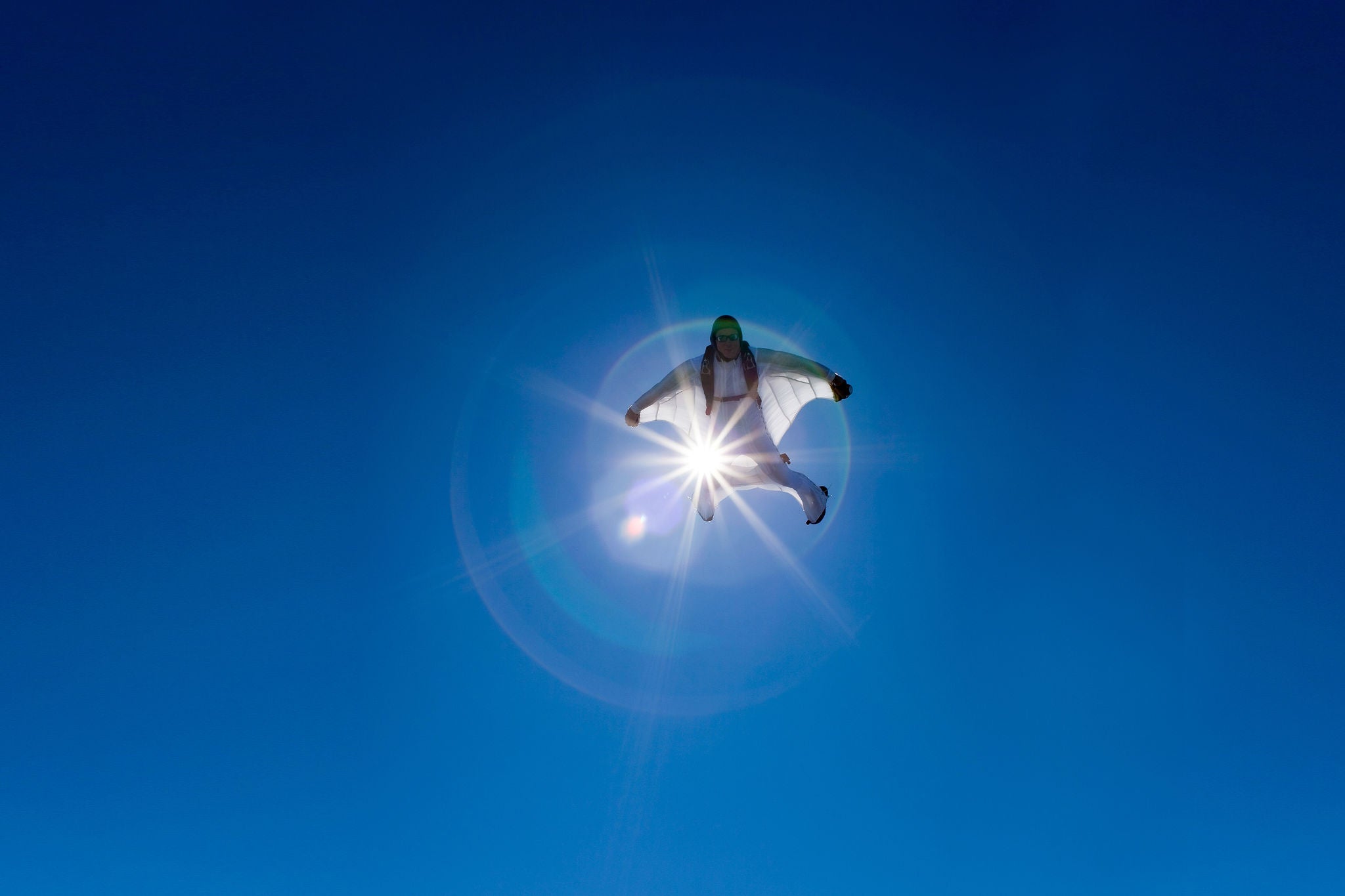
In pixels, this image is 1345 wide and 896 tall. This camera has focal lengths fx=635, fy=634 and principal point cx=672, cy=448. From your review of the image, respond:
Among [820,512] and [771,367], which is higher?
[771,367]

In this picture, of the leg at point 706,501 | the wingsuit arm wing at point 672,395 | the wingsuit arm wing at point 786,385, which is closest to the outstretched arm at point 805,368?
the wingsuit arm wing at point 786,385

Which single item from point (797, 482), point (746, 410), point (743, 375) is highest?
point (743, 375)

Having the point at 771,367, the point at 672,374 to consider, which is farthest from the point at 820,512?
the point at 672,374

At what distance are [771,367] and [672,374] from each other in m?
1.91

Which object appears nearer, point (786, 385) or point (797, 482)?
point (797, 482)

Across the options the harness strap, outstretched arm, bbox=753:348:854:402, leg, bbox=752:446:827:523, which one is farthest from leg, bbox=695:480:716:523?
outstretched arm, bbox=753:348:854:402

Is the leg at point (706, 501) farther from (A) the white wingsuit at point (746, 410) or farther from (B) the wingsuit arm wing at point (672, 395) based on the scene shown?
(B) the wingsuit arm wing at point (672, 395)

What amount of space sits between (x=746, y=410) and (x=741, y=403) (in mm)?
162

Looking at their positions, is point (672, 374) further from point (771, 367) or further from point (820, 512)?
point (820, 512)

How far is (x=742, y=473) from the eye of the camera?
12102mm

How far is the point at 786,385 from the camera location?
1220 cm

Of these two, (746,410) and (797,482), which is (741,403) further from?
(797,482)

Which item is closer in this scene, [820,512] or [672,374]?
[820,512]

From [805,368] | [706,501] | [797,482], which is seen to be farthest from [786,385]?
[706,501]
